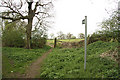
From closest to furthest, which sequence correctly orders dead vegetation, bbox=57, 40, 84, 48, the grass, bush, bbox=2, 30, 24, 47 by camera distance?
the grass
bush, bbox=2, 30, 24, 47
dead vegetation, bbox=57, 40, 84, 48

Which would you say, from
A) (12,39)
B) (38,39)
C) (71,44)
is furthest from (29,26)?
(71,44)

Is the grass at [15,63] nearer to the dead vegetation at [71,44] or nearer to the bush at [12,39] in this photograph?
the bush at [12,39]

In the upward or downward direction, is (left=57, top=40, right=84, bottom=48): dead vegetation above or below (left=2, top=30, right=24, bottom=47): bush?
below

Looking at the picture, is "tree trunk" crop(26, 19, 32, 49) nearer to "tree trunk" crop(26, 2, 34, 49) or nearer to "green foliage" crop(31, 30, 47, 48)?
"tree trunk" crop(26, 2, 34, 49)

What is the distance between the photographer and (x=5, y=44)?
15609mm

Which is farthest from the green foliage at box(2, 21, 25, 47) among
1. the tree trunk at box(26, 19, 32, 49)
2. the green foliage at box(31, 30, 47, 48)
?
the green foliage at box(31, 30, 47, 48)

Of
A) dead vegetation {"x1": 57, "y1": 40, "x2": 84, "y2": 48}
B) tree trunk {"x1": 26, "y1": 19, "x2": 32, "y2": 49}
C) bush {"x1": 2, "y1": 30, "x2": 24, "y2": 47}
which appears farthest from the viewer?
dead vegetation {"x1": 57, "y1": 40, "x2": 84, "y2": 48}

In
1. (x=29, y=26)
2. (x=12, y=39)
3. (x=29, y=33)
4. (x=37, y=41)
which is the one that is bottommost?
(x=37, y=41)

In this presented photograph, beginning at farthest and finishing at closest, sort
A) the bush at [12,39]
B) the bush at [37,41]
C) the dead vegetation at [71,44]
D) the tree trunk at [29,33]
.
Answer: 1. the bush at [37,41]
2. the dead vegetation at [71,44]
3. the bush at [12,39]
4. the tree trunk at [29,33]

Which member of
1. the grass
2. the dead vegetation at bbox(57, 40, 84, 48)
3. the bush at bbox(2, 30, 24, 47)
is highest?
the bush at bbox(2, 30, 24, 47)

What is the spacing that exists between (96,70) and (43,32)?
538 inches

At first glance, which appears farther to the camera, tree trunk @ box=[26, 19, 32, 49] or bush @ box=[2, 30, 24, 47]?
bush @ box=[2, 30, 24, 47]

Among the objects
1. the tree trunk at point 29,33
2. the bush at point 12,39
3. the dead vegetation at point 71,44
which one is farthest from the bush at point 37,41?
the dead vegetation at point 71,44

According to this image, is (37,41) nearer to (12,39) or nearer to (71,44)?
(12,39)
